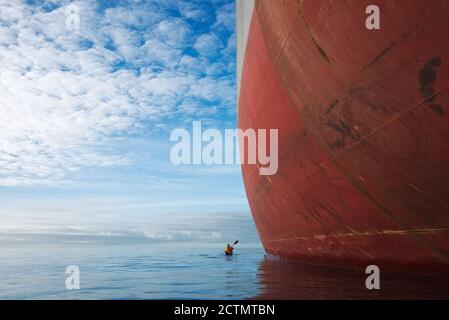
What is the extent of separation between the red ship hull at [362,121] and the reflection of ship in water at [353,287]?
250 millimetres

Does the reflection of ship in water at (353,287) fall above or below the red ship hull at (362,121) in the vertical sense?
below

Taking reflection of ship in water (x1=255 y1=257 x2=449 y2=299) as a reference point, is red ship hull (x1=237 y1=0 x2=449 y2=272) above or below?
above

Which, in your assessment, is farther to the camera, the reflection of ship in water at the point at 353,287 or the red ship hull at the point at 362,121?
the reflection of ship in water at the point at 353,287

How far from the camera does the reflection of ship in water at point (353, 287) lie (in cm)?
573

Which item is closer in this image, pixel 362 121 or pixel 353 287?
pixel 362 121

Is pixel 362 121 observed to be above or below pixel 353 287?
above

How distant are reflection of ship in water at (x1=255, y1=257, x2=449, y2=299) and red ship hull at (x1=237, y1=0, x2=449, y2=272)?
25cm

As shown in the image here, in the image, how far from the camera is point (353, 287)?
21.9 feet

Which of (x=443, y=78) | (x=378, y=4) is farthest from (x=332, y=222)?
(x=378, y=4)

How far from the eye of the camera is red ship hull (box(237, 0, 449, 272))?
185 inches

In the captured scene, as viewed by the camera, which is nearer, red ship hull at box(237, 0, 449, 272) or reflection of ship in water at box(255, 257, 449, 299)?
red ship hull at box(237, 0, 449, 272)

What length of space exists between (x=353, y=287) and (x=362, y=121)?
3.03 m

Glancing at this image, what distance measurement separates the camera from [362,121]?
5.77 meters

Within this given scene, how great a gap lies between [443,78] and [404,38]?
26.9 inches
